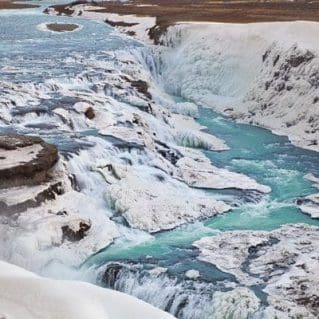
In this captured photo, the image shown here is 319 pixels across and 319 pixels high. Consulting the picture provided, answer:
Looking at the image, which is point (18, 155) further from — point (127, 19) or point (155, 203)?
point (127, 19)

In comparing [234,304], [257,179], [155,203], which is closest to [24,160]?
[155,203]

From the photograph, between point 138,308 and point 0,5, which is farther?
point 0,5

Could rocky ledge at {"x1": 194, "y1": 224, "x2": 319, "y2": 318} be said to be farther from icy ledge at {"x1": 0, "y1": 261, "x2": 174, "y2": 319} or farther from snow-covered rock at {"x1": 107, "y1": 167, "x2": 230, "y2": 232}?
icy ledge at {"x1": 0, "y1": 261, "x2": 174, "y2": 319}

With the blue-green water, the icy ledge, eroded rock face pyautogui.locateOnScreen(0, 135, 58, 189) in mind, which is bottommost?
the blue-green water

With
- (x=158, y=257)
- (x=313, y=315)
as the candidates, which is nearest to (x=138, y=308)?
(x=313, y=315)

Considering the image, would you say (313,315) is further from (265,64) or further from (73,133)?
(265,64)

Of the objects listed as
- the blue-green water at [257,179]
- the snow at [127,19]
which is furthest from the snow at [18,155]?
the snow at [127,19]

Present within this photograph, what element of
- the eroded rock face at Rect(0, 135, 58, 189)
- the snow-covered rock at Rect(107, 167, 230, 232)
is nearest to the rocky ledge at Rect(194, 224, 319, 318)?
the snow-covered rock at Rect(107, 167, 230, 232)
